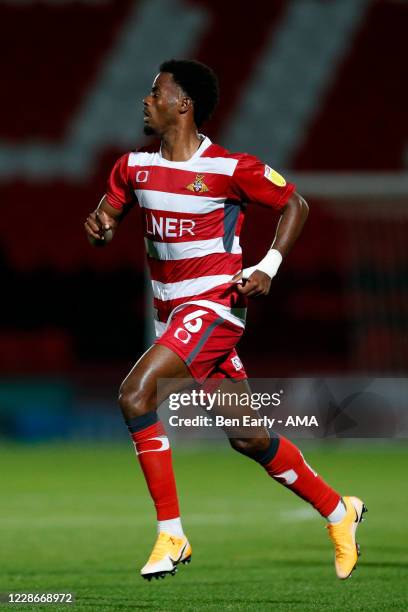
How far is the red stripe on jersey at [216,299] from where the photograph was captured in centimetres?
577

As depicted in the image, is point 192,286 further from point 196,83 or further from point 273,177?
point 196,83

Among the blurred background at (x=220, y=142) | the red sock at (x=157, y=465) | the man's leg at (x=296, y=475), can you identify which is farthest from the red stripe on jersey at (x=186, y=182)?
the blurred background at (x=220, y=142)

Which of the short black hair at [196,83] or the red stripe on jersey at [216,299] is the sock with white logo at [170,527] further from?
the short black hair at [196,83]

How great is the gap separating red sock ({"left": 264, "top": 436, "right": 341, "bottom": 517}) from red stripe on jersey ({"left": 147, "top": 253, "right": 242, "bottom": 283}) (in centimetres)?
88

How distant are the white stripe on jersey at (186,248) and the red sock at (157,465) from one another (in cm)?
75

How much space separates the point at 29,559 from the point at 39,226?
12.8 metres

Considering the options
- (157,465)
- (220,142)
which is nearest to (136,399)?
(157,465)

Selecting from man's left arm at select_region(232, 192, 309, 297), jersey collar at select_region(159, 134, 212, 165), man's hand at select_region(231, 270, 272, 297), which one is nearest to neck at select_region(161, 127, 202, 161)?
jersey collar at select_region(159, 134, 212, 165)

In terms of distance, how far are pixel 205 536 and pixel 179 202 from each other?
3.76 m

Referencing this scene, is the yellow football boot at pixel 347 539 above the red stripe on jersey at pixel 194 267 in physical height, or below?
below

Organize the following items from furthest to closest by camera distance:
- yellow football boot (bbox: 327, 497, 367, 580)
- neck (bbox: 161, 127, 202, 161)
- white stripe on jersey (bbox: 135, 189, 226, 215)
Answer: yellow football boot (bbox: 327, 497, 367, 580), neck (bbox: 161, 127, 202, 161), white stripe on jersey (bbox: 135, 189, 226, 215)

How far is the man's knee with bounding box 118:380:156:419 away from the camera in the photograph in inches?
215

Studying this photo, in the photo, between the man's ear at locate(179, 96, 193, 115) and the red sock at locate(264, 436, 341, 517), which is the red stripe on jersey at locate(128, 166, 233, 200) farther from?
the red sock at locate(264, 436, 341, 517)

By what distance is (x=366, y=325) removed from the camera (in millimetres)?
18766
